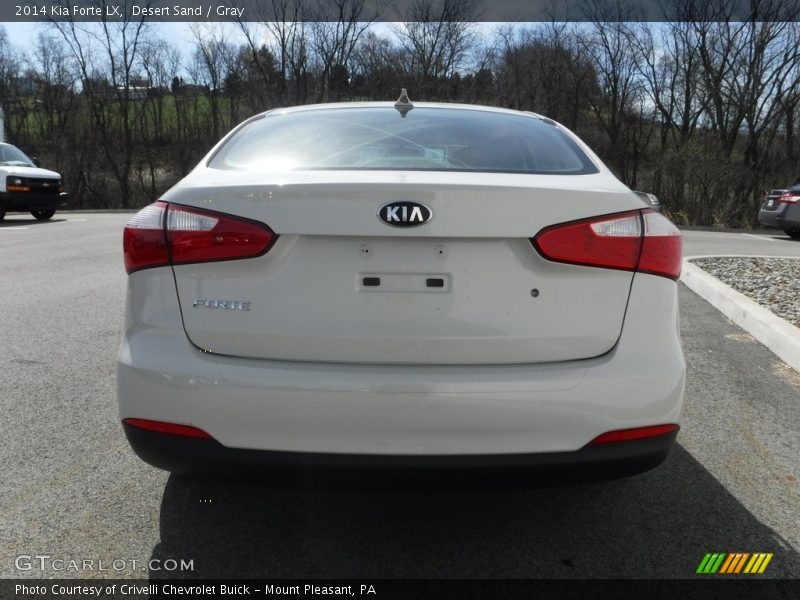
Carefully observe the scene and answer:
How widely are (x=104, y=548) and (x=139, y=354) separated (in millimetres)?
742

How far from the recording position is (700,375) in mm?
4504

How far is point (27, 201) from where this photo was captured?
16.2 meters

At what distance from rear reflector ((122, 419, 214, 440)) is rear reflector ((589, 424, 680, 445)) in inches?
46.7

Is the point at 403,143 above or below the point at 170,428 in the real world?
above

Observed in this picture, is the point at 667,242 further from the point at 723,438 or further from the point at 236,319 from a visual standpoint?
the point at 723,438

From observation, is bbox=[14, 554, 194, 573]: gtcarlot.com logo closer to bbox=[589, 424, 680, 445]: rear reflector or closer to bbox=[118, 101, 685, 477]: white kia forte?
bbox=[118, 101, 685, 477]: white kia forte

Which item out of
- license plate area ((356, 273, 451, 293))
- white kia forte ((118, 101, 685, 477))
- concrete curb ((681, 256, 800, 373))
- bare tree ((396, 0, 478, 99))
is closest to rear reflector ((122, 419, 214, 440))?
white kia forte ((118, 101, 685, 477))

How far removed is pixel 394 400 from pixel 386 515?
84 centimetres

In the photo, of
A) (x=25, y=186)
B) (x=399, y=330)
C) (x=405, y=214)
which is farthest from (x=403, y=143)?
(x=25, y=186)

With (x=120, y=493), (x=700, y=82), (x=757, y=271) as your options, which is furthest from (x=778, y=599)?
(x=700, y=82)

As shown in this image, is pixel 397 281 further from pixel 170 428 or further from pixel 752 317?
pixel 752 317

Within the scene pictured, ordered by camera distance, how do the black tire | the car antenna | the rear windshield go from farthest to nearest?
the black tire < the car antenna < the rear windshield

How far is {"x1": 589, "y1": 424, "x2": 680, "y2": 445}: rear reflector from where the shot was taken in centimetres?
208

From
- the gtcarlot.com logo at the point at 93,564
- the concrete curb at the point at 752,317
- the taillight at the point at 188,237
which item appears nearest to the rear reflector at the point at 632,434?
the taillight at the point at 188,237
